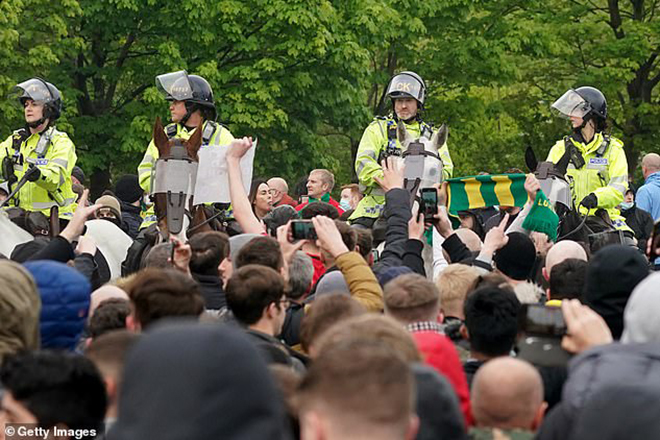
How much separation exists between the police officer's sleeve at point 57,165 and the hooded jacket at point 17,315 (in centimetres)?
802

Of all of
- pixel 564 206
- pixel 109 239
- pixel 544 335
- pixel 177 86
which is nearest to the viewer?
pixel 544 335

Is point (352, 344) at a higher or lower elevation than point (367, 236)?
higher

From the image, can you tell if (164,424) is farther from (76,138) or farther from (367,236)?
(76,138)

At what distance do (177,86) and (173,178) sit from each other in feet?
5.22

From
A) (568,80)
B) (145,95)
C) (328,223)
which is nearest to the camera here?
(328,223)

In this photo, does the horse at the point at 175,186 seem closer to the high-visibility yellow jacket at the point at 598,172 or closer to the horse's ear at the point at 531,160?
the horse's ear at the point at 531,160

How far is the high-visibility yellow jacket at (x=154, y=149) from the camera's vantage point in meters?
11.1

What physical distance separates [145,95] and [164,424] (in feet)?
76.4

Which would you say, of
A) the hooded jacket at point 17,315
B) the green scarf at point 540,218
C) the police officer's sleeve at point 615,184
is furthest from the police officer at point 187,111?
the hooded jacket at point 17,315

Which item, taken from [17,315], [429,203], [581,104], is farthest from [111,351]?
[581,104]

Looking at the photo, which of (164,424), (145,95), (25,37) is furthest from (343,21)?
(164,424)

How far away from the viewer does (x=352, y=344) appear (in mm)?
3330

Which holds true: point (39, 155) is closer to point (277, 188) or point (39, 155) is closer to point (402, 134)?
point (402, 134)

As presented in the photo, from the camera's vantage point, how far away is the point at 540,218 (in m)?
10.5
